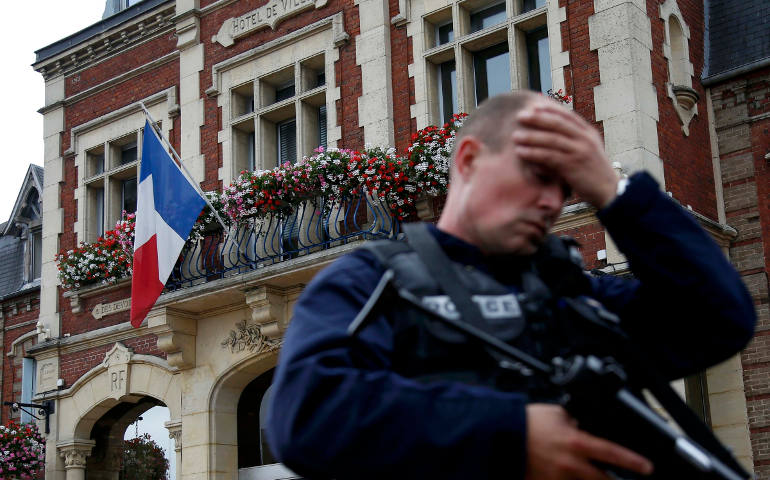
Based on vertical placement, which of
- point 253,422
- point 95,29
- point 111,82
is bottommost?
point 253,422

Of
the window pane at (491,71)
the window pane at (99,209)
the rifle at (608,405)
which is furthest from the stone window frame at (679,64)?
the rifle at (608,405)

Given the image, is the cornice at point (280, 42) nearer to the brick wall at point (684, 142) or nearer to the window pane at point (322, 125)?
the window pane at point (322, 125)

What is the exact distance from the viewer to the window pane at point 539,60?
33.8ft

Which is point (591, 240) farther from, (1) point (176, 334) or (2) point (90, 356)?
(2) point (90, 356)

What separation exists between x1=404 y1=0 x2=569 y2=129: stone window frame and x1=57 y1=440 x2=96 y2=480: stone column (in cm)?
643

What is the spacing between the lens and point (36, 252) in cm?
1903

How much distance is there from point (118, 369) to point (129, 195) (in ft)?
8.72

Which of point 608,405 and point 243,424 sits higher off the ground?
point 243,424

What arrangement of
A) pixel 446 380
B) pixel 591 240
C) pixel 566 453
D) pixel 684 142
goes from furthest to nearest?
pixel 684 142 < pixel 591 240 < pixel 446 380 < pixel 566 453

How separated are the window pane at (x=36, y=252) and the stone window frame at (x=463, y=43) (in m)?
10.7

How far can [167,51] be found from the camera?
1371 centimetres

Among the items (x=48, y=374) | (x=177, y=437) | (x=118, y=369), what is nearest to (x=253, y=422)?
(x=177, y=437)

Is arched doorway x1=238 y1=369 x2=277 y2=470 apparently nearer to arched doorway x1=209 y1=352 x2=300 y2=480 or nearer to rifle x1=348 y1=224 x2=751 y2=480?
arched doorway x1=209 y1=352 x2=300 y2=480

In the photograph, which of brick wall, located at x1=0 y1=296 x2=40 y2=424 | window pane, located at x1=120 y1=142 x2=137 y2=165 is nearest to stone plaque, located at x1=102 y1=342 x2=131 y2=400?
window pane, located at x1=120 y1=142 x2=137 y2=165
